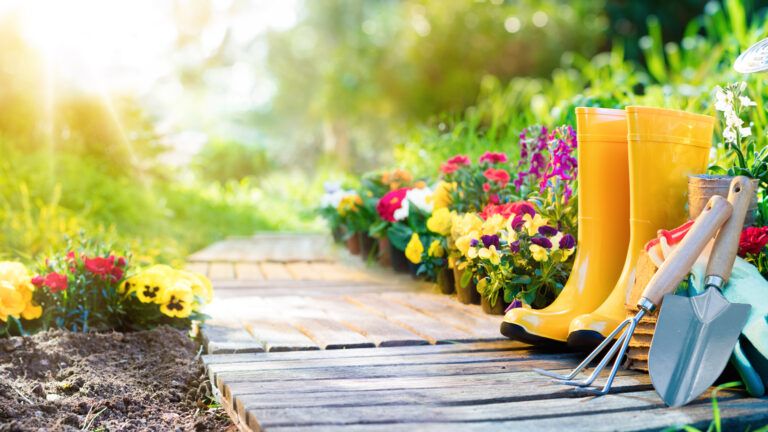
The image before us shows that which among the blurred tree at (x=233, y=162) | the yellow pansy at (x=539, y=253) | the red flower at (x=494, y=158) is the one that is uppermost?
the red flower at (x=494, y=158)

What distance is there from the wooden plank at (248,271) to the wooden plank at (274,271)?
28 millimetres

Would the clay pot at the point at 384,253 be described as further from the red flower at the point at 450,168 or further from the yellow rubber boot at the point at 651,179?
the yellow rubber boot at the point at 651,179

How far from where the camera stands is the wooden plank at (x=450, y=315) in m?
2.43

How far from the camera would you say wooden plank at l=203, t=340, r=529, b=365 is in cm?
210

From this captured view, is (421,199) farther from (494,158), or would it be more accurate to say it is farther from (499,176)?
(499,176)

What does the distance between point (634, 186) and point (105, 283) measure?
1574 millimetres

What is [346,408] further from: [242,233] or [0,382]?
[242,233]

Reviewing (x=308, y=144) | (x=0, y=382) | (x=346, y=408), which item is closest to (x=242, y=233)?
(x=0, y=382)

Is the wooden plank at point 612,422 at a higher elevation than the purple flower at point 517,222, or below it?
below

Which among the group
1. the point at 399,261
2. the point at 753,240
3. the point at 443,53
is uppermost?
the point at 443,53

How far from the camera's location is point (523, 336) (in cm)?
213

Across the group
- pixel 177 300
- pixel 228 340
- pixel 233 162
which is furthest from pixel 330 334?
pixel 233 162

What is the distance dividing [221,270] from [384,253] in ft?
2.63

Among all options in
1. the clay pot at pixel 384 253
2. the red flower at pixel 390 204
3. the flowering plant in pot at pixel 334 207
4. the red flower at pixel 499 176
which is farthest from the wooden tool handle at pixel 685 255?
the flowering plant in pot at pixel 334 207
